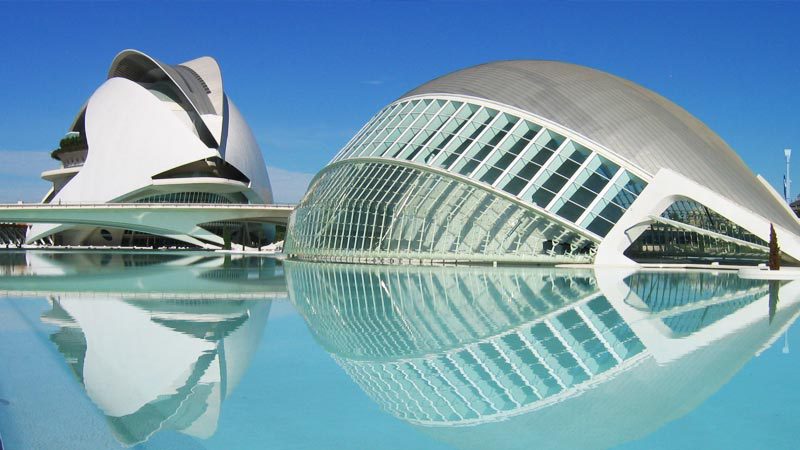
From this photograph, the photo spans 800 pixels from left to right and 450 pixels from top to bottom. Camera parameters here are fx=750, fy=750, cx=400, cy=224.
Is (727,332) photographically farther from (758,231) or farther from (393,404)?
(758,231)

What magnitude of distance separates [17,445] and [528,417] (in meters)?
3.79

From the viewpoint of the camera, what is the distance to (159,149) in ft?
195

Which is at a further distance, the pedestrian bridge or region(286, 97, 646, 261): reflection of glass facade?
the pedestrian bridge

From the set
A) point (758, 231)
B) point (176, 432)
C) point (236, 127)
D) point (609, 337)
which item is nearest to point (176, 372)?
point (176, 432)

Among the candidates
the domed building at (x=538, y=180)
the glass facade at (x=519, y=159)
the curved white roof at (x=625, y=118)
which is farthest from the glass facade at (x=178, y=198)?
the glass facade at (x=519, y=159)

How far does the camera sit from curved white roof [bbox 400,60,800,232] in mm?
25875

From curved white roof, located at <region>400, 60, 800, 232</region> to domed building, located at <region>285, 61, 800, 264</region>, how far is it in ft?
0.23

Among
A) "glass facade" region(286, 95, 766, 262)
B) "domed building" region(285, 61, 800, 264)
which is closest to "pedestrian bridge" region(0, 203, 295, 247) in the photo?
"glass facade" region(286, 95, 766, 262)

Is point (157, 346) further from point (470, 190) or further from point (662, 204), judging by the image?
point (662, 204)

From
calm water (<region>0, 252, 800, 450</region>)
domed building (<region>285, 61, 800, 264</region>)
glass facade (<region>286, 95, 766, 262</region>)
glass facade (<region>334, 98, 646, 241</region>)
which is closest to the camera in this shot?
calm water (<region>0, 252, 800, 450</region>)

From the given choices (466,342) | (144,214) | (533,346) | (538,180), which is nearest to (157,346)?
(466,342)

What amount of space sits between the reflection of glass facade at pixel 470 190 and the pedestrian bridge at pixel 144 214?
70.6 ft

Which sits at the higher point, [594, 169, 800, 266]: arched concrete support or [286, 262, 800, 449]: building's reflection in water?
[594, 169, 800, 266]: arched concrete support

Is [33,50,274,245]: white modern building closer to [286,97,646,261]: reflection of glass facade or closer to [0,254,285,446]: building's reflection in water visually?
[286,97,646,261]: reflection of glass facade
